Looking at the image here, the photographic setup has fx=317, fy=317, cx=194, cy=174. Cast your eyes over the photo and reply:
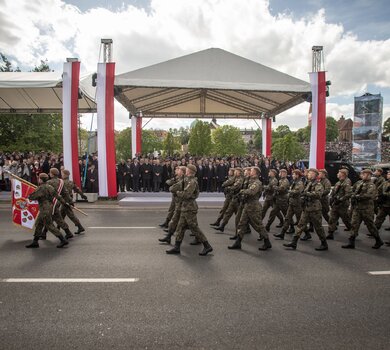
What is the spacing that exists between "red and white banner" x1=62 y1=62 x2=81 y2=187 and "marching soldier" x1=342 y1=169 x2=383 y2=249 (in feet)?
35.0

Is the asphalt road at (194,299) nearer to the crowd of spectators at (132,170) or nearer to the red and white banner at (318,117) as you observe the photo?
the red and white banner at (318,117)

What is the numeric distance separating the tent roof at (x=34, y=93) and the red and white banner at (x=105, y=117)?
0.76m

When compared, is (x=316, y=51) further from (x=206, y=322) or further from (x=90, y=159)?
(x=206, y=322)

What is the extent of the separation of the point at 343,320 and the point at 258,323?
3.71ft

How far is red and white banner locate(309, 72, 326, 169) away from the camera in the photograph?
1384 cm

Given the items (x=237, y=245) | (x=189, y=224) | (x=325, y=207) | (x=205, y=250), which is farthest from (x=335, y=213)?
(x=189, y=224)

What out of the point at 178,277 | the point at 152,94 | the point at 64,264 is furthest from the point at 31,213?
the point at 152,94

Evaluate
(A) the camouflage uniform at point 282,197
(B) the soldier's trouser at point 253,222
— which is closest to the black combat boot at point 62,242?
(B) the soldier's trouser at point 253,222

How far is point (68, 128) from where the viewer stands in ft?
43.3

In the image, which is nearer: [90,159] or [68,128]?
[68,128]

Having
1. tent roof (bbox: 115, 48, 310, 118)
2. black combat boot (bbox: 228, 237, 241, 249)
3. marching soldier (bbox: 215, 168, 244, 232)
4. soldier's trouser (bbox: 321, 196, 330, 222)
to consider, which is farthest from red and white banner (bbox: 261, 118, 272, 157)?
black combat boot (bbox: 228, 237, 241, 249)

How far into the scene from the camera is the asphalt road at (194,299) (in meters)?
3.65

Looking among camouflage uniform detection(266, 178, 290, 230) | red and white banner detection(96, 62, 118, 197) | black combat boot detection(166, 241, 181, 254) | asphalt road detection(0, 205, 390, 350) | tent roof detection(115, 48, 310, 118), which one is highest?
tent roof detection(115, 48, 310, 118)

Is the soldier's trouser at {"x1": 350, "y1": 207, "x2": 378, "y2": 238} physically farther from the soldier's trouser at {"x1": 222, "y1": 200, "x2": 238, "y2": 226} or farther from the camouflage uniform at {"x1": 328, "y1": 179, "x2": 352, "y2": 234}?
the soldier's trouser at {"x1": 222, "y1": 200, "x2": 238, "y2": 226}
